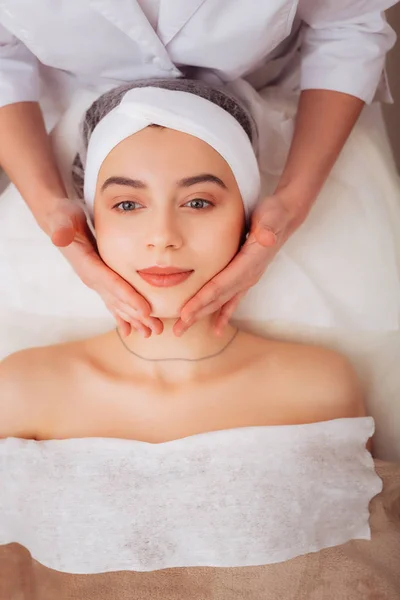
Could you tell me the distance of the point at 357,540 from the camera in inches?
45.2

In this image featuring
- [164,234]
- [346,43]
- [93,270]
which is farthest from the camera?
[346,43]

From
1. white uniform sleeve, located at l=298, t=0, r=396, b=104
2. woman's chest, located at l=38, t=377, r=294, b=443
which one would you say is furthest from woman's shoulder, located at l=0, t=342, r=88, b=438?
white uniform sleeve, located at l=298, t=0, r=396, b=104

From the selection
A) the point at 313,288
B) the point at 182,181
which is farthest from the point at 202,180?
the point at 313,288

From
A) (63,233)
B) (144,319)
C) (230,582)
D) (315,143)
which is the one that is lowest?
(230,582)

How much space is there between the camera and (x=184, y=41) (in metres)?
1.22

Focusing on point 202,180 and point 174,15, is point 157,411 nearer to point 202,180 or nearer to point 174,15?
point 202,180

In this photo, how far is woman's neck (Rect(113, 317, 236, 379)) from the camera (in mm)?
1237

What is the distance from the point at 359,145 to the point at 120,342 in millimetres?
729

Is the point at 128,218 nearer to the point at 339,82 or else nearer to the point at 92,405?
the point at 92,405

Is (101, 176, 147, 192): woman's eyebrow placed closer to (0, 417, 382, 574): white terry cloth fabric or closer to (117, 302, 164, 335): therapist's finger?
(117, 302, 164, 335): therapist's finger

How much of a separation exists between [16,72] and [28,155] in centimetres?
19

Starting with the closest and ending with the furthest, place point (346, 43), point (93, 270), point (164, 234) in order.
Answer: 1. point (164, 234)
2. point (93, 270)
3. point (346, 43)

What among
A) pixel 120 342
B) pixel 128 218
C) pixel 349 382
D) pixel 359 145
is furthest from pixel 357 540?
pixel 359 145

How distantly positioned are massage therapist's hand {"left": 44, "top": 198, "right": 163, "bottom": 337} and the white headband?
6cm
